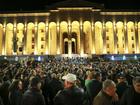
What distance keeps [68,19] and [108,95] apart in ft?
274

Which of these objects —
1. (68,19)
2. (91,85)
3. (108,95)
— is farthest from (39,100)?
(68,19)

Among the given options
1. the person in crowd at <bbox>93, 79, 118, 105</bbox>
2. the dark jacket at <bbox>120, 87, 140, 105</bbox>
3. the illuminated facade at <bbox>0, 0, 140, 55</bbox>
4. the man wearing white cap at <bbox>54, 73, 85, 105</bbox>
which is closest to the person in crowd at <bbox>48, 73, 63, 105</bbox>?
the man wearing white cap at <bbox>54, 73, 85, 105</bbox>

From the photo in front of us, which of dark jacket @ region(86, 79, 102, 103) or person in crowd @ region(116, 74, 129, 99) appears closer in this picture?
dark jacket @ region(86, 79, 102, 103)

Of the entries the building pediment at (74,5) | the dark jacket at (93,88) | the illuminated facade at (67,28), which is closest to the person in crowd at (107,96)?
the dark jacket at (93,88)

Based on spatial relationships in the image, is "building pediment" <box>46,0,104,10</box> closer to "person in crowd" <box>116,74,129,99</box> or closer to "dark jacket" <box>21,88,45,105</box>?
"person in crowd" <box>116,74,129,99</box>

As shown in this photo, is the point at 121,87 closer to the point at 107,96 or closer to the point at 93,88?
the point at 93,88

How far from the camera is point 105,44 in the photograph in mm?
90562

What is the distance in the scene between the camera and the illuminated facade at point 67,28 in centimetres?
9050

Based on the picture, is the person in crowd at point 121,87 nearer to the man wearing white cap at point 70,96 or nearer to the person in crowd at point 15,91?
the man wearing white cap at point 70,96

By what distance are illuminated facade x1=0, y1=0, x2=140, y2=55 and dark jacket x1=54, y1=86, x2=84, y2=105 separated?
8092 centimetres

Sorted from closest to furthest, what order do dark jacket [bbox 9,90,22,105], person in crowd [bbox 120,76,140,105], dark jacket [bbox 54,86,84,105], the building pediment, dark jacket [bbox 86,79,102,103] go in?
1. person in crowd [bbox 120,76,140,105]
2. dark jacket [bbox 54,86,84,105]
3. dark jacket [bbox 9,90,22,105]
4. dark jacket [bbox 86,79,102,103]
5. the building pediment

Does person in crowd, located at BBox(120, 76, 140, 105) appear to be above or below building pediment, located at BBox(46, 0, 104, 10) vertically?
below

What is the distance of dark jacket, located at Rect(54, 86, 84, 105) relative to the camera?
8.38 metres

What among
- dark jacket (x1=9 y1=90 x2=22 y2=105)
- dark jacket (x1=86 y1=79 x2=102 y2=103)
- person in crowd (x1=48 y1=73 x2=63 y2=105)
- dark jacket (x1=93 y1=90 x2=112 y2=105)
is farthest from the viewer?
person in crowd (x1=48 y1=73 x2=63 y2=105)
